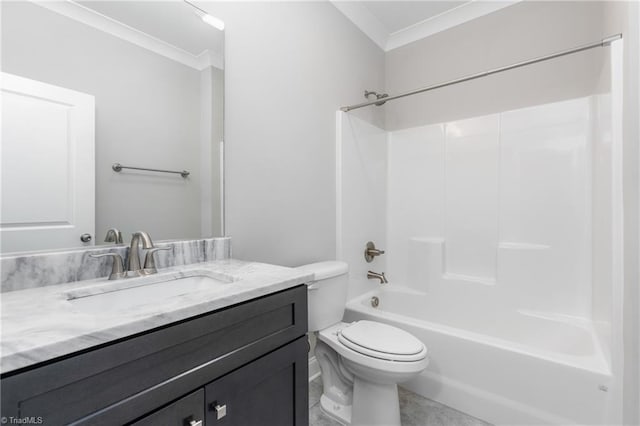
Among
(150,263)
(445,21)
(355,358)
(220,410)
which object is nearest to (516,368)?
(355,358)

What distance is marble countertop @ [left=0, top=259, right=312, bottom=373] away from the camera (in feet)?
1.56

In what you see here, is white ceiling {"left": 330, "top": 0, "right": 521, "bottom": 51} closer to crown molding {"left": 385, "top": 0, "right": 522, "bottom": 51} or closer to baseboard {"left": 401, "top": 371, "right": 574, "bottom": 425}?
crown molding {"left": 385, "top": 0, "right": 522, "bottom": 51}

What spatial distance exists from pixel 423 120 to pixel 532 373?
1853 millimetres

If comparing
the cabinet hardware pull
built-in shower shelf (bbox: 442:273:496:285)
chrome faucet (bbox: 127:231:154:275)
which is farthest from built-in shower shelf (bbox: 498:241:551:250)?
chrome faucet (bbox: 127:231:154:275)

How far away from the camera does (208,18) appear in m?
1.30

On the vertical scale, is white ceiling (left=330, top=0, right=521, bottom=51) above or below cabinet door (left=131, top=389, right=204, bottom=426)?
above

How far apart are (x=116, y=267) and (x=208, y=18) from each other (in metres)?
Answer: 1.11

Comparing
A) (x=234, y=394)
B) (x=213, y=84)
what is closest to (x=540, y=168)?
(x=213, y=84)

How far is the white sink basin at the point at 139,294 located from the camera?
78cm

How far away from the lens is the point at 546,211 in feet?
6.26

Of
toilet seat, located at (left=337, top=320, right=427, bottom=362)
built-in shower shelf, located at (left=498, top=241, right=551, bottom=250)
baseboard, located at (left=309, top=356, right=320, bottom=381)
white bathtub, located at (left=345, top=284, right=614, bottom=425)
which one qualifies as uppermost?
built-in shower shelf, located at (left=498, top=241, right=551, bottom=250)

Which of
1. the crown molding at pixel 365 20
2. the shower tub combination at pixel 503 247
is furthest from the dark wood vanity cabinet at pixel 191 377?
the crown molding at pixel 365 20

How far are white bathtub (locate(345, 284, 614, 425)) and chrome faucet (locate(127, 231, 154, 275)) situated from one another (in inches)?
52.0

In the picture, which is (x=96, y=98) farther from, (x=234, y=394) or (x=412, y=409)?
(x=412, y=409)
